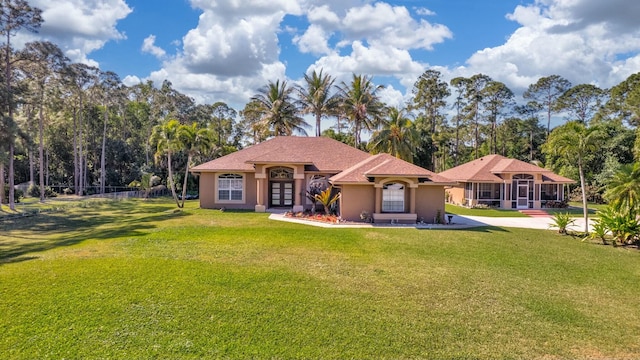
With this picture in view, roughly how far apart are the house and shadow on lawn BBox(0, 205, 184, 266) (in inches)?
159

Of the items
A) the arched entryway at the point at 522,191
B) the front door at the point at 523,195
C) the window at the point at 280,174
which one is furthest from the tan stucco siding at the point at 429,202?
the front door at the point at 523,195

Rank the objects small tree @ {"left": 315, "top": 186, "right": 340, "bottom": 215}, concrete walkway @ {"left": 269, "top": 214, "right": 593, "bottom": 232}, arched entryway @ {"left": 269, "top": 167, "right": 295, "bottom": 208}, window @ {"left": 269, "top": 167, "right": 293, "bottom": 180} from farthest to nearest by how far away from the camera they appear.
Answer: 1. arched entryway @ {"left": 269, "top": 167, "right": 295, "bottom": 208}
2. window @ {"left": 269, "top": 167, "right": 293, "bottom": 180}
3. small tree @ {"left": 315, "top": 186, "right": 340, "bottom": 215}
4. concrete walkway @ {"left": 269, "top": 214, "right": 593, "bottom": 232}

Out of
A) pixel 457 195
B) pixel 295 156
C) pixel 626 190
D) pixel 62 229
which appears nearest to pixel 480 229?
pixel 626 190

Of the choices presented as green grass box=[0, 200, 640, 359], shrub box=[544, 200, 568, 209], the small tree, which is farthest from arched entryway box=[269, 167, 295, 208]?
shrub box=[544, 200, 568, 209]

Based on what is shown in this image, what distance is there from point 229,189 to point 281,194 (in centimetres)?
371

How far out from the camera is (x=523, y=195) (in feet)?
101

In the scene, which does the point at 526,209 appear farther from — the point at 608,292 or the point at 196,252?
the point at 196,252

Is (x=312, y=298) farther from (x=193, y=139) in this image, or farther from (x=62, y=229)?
(x=193, y=139)

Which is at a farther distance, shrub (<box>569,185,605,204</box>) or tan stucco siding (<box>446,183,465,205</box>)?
shrub (<box>569,185,605,204</box>)

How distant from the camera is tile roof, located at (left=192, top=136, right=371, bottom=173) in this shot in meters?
24.1

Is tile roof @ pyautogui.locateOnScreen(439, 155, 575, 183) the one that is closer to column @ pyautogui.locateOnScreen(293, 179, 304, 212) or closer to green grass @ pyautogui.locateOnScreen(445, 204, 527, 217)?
green grass @ pyautogui.locateOnScreen(445, 204, 527, 217)

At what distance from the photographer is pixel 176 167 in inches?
1800

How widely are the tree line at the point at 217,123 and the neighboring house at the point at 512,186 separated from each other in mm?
2957

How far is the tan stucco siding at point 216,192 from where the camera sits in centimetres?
2545
